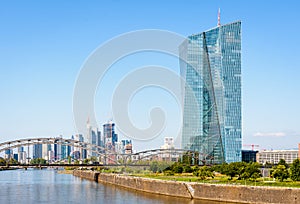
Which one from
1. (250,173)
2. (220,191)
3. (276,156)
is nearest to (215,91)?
(250,173)

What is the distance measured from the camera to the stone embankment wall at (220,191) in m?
39.7

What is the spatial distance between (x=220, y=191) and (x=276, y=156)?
136 m

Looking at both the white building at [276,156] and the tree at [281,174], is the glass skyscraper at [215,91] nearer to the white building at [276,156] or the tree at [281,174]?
the tree at [281,174]

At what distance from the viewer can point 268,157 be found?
17750cm

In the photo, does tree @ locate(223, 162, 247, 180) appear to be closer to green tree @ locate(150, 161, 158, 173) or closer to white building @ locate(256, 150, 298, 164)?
green tree @ locate(150, 161, 158, 173)

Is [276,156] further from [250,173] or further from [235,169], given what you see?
[250,173]

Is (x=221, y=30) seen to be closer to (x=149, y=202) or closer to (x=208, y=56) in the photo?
(x=208, y=56)

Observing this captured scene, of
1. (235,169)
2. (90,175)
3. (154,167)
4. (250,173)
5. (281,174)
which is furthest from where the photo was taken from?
(90,175)

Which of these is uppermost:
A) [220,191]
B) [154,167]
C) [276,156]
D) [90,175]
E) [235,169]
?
[235,169]

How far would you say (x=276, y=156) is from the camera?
176 m

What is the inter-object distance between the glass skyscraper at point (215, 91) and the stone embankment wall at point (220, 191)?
43310 mm

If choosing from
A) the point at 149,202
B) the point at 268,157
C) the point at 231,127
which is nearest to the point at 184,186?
the point at 149,202

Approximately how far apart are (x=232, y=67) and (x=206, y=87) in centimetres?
698

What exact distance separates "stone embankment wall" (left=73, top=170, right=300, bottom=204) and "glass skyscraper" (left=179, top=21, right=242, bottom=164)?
142ft
